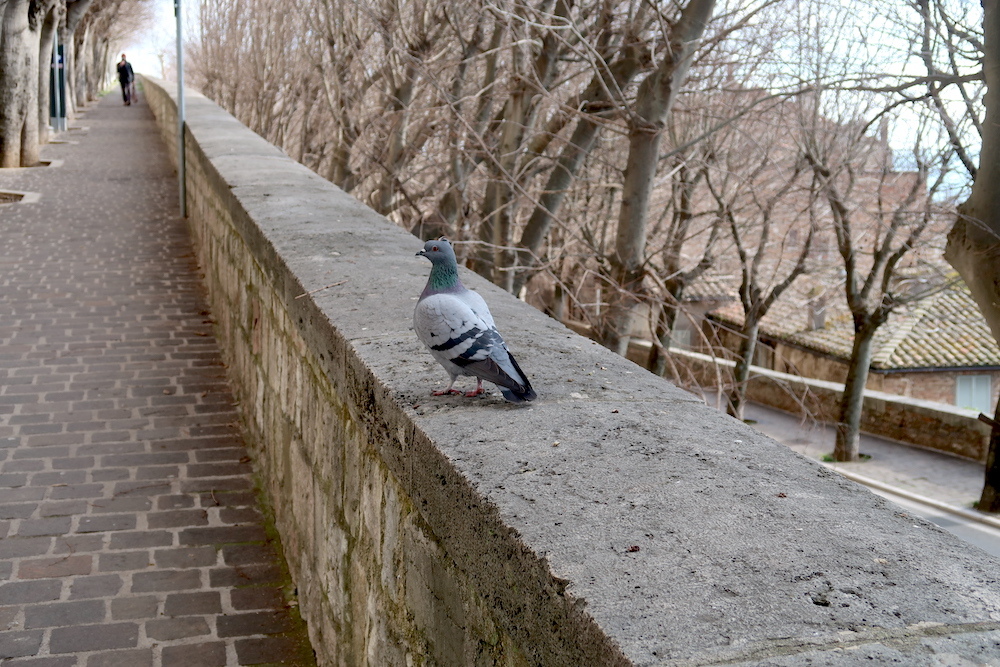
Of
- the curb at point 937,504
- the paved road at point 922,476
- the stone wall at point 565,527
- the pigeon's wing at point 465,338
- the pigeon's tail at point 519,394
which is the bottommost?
the paved road at point 922,476

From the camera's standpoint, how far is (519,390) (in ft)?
7.29

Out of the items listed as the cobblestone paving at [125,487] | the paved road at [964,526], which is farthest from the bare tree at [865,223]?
the cobblestone paving at [125,487]

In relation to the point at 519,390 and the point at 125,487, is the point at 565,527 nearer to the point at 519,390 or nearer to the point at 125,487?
the point at 519,390

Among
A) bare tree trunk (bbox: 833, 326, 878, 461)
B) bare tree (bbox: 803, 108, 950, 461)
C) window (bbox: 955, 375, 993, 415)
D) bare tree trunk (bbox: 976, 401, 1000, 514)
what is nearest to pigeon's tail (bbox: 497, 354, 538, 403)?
bare tree (bbox: 803, 108, 950, 461)

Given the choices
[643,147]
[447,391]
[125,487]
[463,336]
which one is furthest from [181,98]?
[463,336]

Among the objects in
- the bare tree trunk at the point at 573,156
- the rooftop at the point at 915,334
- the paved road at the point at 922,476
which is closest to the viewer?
the bare tree trunk at the point at 573,156

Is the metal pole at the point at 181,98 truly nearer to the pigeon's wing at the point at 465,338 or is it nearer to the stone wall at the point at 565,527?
the stone wall at the point at 565,527

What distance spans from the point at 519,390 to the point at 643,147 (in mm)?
7273

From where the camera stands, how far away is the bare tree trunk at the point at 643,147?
8.53 metres

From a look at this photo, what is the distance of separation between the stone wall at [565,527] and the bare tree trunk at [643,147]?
532 centimetres

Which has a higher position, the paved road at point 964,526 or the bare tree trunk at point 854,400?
the bare tree trunk at point 854,400

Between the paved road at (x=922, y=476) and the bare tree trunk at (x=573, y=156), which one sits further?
the paved road at (x=922, y=476)

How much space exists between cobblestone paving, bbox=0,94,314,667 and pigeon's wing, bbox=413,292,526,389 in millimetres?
1735

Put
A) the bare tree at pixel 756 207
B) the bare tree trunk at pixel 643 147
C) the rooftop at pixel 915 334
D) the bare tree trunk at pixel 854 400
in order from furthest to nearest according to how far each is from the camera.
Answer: the rooftop at pixel 915 334 < the bare tree trunk at pixel 854 400 < the bare tree at pixel 756 207 < the bare tree trunk at pixel 643 147
